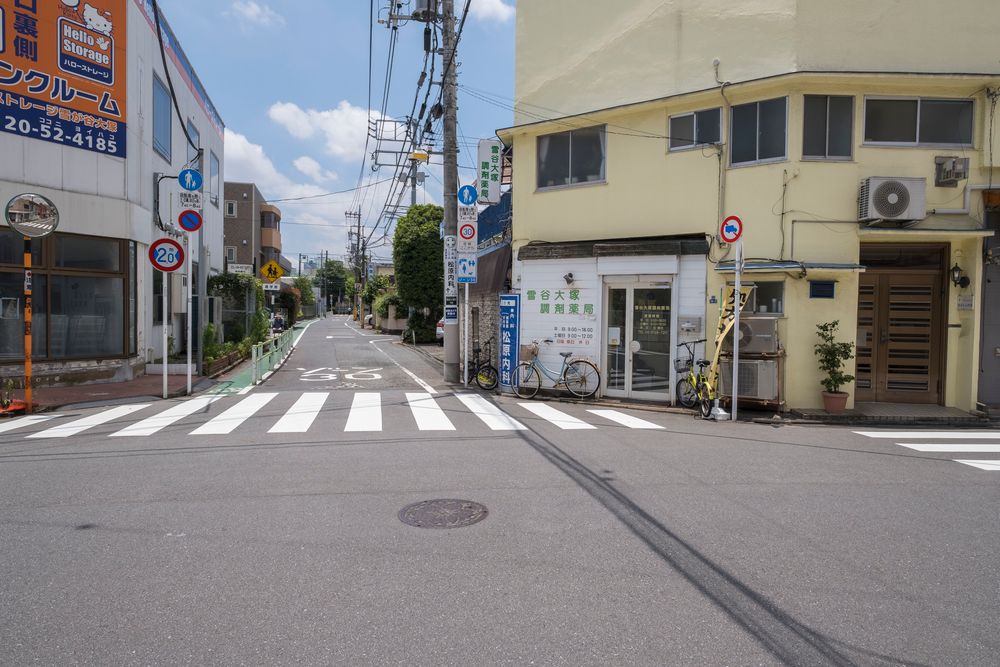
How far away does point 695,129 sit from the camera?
1215 centimetres

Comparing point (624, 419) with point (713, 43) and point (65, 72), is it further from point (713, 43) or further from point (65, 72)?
point (65, 72)

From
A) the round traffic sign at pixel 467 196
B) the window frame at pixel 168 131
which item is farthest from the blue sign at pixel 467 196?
the window frame at pixel 168 131

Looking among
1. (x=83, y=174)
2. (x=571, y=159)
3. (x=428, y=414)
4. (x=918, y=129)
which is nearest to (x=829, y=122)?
(x=918, y=129)

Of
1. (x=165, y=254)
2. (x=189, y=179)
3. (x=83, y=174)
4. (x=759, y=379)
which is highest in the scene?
(x=83, y=174)

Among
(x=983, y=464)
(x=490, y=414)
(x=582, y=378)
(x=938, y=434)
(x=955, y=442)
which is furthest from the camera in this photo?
(x=582, y=378)

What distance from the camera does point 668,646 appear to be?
10.7ft

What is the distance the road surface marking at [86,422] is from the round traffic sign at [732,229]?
1111 cm

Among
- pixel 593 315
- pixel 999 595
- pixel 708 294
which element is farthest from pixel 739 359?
pixel 999 595

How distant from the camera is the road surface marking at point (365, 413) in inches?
371

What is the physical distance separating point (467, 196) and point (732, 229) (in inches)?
263

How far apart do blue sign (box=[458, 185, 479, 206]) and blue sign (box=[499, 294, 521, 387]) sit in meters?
2.65

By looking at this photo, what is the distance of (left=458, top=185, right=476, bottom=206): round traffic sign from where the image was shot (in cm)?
1476

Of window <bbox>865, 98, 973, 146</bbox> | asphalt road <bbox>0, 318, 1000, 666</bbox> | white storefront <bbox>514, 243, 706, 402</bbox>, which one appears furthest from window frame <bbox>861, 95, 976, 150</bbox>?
asphalt road <bbox>0, 318, 1000, 666</bbox>

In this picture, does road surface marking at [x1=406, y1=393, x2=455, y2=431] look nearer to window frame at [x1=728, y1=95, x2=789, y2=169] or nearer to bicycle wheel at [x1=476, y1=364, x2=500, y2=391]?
bicycle wheel at [x1=476, y1=364, x2=500, y2=391]
